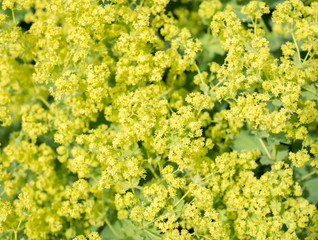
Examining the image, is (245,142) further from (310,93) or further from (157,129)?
(157,129)

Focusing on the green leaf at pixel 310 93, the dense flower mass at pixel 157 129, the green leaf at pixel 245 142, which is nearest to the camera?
the dense flower mass at pixel 157 129

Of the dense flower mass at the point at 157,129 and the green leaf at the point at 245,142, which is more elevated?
the dense flower mass at the point at 157,129

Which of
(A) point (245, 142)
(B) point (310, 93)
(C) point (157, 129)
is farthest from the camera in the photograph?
(A) point (245, 142)

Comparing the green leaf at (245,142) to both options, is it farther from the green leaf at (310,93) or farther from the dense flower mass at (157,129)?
the green leaf at (310,93)

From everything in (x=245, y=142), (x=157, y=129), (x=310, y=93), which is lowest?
(x=245, y=142)

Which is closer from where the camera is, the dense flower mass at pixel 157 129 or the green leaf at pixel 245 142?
the dense flower mass at pixel 157 129

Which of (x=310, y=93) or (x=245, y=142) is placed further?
(x=245, y=142)

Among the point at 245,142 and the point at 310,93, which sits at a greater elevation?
the point at 310,93

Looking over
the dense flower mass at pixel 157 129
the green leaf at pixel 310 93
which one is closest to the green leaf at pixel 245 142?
the dense flower mass at pixel 157 129

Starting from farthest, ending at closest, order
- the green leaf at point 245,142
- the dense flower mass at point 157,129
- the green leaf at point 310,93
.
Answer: the green leaf at point 245,142 < the green leaf at point 310,93 < the dense flower mass at point 157,129

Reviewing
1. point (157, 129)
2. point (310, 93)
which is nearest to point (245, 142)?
point (310, 93)
